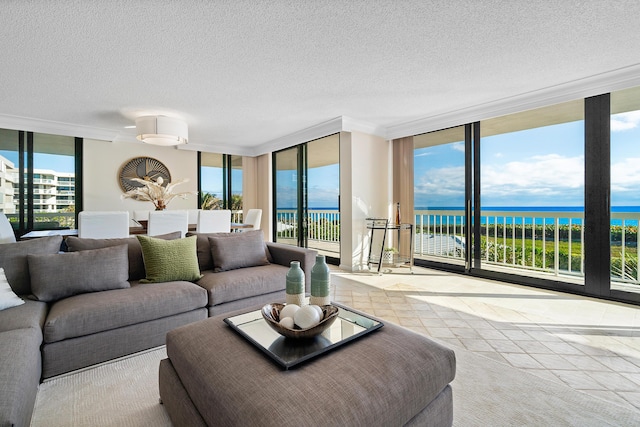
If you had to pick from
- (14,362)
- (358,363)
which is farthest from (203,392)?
(14,362)

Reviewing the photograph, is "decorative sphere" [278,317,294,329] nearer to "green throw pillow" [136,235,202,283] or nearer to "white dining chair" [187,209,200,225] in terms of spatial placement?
"green throw pillow" [136,235,202,283]

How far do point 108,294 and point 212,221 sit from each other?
7.15ft

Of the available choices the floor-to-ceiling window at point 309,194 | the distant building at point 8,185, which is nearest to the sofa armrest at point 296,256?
the floor-to-ceiling window at point 309,194

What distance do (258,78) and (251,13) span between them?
3.60ft

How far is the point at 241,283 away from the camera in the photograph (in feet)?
8.22

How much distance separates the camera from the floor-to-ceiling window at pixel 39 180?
472 cm

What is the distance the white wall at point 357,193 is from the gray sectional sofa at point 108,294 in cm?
191

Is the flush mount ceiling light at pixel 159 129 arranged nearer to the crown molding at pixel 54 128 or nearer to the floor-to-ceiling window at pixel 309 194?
the crown molding at pixel 54 128

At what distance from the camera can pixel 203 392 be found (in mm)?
1114

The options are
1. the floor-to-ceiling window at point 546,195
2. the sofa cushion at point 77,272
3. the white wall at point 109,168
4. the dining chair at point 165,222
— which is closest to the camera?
the sofa cushion at point 77,272

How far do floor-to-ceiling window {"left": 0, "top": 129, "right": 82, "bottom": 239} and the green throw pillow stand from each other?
407 centimetres

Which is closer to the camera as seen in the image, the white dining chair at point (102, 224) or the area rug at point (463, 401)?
the area rug at point (463, 401)

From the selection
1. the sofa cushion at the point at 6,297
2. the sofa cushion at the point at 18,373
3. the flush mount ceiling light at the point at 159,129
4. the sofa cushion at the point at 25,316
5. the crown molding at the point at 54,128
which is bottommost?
the sofa cushion at the point at 18,373

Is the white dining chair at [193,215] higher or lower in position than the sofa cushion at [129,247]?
higher
